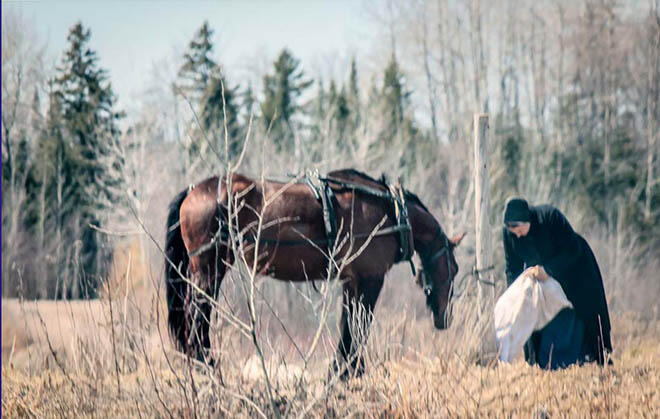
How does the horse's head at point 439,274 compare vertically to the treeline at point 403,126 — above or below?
below

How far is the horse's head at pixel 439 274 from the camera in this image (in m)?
6.38

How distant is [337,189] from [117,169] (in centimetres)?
1413

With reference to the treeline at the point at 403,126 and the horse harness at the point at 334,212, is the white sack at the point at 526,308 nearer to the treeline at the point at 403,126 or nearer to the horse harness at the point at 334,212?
the horse harness at the point at 334,212

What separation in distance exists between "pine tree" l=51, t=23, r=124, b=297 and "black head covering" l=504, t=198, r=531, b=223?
1325 cm

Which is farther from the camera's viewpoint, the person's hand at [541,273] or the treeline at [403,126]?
the treeline at [403,126]

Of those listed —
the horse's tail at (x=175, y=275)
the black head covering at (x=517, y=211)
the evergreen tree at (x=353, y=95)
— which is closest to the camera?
the horse's tail at (x=175, y=275)

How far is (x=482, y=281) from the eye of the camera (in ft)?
20.7

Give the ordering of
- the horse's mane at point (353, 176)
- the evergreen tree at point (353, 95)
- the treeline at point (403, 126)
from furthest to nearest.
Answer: the evergreen tree at point (353, 95) < the treeline at point (403, 126) < the horse's mane at point (353, 176)

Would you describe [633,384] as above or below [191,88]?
below

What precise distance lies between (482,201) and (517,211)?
0.96m

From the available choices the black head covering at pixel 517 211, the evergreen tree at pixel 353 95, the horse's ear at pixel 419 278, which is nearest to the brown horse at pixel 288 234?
the horse's ear at pixel 419 278

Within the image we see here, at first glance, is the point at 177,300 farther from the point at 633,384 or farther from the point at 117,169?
the point at 117,169

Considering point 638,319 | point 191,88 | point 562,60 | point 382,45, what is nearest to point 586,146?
point 562,60

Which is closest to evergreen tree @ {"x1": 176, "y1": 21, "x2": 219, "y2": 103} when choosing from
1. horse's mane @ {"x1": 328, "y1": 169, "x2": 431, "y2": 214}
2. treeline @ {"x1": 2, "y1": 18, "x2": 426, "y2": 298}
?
treeline @ {"x1": 2, "y1": 18, "x2": 426, "y2": 298}
